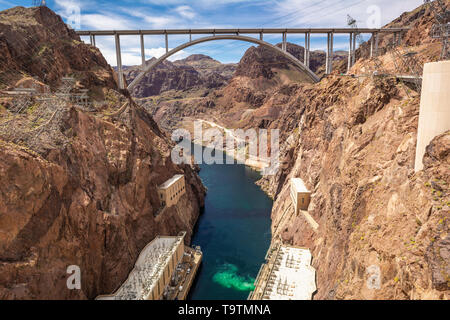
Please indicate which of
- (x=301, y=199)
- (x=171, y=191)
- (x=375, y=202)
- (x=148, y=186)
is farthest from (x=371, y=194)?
(x=171, y=191)

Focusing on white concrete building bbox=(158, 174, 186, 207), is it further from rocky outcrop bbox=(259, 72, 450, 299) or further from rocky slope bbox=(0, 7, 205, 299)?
rocky outcrop bbox=(259, 72, 450, 299)

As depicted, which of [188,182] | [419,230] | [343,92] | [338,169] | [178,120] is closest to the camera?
[419,230]

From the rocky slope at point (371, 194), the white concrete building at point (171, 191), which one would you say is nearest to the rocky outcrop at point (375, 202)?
the rocky slope at point (371, 194)

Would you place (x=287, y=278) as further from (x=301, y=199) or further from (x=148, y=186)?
(x=148, y=186)
